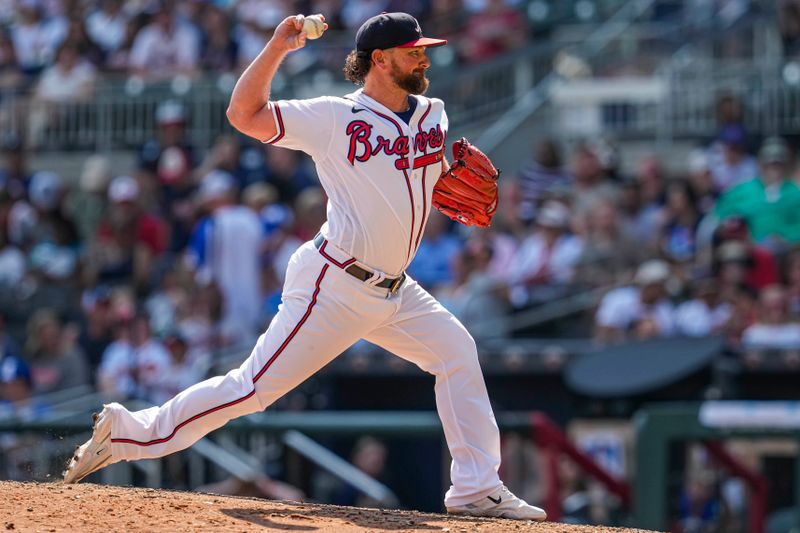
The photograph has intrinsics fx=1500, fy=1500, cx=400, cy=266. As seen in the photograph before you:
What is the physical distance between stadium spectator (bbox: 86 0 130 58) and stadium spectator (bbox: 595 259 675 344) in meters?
7.29

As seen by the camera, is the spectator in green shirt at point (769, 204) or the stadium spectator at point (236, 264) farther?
the stadium spectator at point (236, 264)

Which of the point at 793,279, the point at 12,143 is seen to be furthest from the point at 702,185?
the point at 12,143

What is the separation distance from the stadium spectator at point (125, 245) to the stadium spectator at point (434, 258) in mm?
2509

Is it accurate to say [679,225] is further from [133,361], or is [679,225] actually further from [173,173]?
[173,173]

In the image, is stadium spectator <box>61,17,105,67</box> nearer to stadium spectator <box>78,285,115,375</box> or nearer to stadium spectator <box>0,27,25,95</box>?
stadium spectator <box>0,27,25,95</box>

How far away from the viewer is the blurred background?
9477 mm

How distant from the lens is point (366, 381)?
10.9 meters

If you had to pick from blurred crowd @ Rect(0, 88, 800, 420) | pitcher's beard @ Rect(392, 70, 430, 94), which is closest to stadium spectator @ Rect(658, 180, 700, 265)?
blurred crowd @ Rect(0, 88, 800, 420)

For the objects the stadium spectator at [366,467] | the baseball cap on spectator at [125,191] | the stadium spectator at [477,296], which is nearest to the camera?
the stadium spectator at [366,467]

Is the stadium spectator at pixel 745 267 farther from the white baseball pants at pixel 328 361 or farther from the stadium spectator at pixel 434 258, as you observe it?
the white baseball pants at pixel 328 361

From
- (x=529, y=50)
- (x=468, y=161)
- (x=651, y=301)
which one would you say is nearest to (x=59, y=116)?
(x=529, y=50)

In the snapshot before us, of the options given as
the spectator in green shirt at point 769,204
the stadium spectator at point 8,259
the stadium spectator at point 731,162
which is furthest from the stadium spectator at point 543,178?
the stadium spectator at point 8,259

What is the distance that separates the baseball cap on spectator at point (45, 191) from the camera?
44.9 ft

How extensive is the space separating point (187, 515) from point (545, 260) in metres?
6.13
